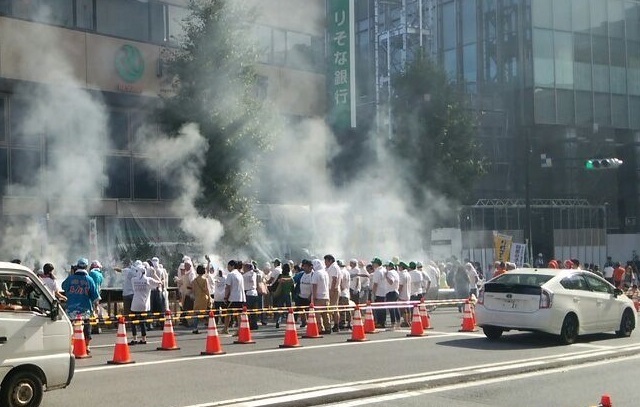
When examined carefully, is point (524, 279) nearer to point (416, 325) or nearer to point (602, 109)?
point (416, 325)

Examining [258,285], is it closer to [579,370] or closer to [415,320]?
[415,320]

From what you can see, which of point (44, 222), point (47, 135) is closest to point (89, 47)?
point (47, 135)

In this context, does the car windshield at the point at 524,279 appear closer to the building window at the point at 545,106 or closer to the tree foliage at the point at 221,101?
the tree foliage at the point at 221,101

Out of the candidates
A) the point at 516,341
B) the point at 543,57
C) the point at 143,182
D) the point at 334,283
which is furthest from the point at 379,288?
Answer: the point at 543,57

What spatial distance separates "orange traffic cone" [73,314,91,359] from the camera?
11.0m

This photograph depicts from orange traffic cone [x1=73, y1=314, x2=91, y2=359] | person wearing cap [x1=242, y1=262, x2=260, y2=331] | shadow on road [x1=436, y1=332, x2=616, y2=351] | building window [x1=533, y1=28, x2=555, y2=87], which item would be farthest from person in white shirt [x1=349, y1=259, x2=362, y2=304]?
building window [x1=533, y1=28, x2=555, y2=87]

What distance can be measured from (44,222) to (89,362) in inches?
431

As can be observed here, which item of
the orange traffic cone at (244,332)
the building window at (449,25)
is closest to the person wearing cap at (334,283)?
the orange traffic cone at (244,332)

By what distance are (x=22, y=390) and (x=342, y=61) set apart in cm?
2010

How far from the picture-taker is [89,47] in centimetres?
2280

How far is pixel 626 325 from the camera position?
44.2 ft

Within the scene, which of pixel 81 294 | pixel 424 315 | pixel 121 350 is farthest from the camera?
pixel 424 315

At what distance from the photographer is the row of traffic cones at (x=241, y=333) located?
1049 centimetres

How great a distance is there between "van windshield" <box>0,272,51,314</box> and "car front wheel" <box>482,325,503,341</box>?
7462 millimetres
